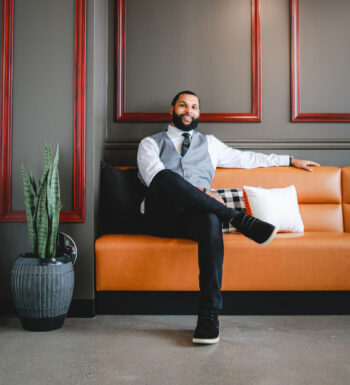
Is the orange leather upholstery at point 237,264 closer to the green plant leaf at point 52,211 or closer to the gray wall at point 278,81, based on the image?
the green plant leaf at point 52,211

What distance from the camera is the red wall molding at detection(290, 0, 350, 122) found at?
2.74 metres

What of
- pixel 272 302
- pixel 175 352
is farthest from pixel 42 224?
pixel 272 302

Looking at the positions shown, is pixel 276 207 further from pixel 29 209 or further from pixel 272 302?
pixel 29 209

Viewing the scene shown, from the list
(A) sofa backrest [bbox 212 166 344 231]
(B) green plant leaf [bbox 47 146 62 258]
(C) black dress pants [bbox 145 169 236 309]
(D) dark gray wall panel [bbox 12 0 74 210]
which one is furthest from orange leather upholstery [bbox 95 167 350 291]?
(D) dark gray wall panel [bbox 12 0 74 210]

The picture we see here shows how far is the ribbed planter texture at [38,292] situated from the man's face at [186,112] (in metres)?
1.21

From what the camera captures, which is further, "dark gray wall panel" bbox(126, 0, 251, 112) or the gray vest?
"dark gray wall panel" bbox(126, 0, 251, 112)

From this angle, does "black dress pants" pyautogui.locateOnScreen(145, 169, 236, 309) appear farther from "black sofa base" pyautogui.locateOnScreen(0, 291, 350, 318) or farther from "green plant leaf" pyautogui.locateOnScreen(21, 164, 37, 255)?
"green plant leaf" pyautogui.locateOnScreen(21, 164, 37, 255)

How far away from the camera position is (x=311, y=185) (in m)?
2.45

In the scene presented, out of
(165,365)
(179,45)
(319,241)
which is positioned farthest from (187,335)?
(179,45)

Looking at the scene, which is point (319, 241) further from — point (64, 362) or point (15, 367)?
point (15, 367)

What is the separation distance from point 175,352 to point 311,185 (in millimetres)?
1459

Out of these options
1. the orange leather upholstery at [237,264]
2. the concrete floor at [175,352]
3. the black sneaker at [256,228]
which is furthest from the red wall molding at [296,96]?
the concrete floor at [175,352]

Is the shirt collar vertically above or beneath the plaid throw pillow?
above

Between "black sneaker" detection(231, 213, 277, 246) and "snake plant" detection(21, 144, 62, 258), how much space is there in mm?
873
